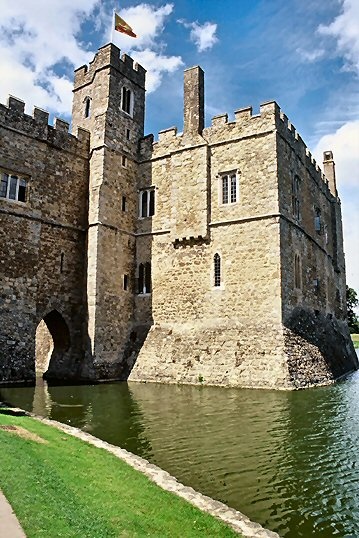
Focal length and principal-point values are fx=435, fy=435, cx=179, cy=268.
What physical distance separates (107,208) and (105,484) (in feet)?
61.6

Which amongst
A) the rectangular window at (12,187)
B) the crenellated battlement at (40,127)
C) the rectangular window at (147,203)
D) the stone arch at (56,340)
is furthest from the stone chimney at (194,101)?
the stone arch at (56,340)

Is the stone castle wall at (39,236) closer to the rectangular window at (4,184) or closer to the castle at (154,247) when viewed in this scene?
the castle at (154,247)

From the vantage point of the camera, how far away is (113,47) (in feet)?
82.7

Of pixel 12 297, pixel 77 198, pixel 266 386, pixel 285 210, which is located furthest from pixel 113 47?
pixel 266 386

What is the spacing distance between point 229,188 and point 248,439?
49.8 ft

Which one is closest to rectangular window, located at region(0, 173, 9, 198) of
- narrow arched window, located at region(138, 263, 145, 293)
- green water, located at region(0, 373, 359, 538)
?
narrow arched window, located at region(138, 263, 145, 293)

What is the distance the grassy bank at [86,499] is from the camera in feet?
15.3

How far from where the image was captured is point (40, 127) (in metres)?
22.5

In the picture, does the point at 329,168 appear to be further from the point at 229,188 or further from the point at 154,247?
the point at 154,247

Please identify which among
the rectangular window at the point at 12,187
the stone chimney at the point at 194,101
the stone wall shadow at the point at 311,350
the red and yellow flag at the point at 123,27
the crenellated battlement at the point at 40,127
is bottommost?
the stone wall shadow at the point at 311,350

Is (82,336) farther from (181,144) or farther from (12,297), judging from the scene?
(181,144)

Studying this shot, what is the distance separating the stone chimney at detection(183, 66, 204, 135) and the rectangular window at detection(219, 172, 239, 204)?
130 inches

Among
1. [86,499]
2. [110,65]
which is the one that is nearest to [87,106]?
[110,65]

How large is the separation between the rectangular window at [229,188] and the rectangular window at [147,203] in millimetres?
4553
